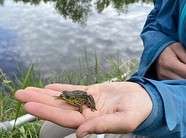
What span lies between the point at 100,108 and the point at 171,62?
48 centimetres

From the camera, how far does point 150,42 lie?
182cm

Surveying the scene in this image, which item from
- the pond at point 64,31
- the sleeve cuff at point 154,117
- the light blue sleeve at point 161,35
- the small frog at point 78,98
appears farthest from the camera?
the pond at point 64,31

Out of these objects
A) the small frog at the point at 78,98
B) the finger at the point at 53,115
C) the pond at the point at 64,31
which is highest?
the finger at the point at 53,115

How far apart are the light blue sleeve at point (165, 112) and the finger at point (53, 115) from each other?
207 mm

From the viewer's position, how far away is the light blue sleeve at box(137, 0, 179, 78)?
5.81ft

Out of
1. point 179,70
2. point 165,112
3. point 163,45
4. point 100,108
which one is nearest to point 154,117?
point 165,112

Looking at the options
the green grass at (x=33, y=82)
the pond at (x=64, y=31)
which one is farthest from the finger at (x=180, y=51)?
the pond at (x=64, y=31)

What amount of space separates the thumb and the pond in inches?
130

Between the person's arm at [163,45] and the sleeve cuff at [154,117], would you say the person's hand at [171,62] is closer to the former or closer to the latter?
the person's arm at [163,45]

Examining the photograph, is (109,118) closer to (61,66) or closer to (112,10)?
(61,66)

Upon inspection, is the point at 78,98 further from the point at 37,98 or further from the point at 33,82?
the point at 33,82

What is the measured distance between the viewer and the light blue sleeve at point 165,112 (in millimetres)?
1295

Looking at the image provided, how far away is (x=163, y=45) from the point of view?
70.2 inches

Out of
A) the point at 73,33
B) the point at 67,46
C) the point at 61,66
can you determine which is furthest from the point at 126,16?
the point at 61,66
